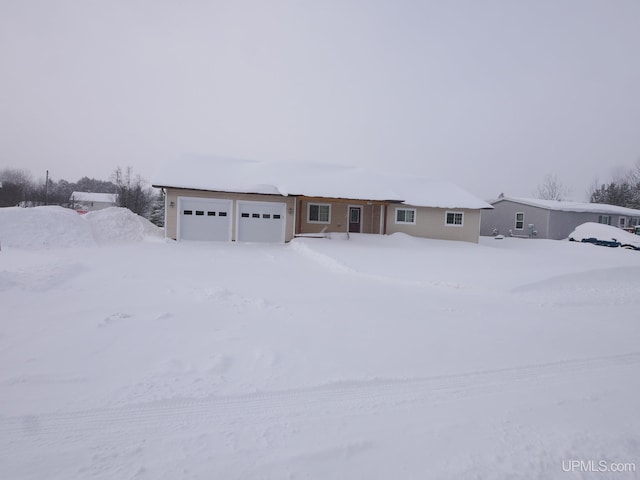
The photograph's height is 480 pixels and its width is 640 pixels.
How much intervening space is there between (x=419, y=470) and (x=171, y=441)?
2001mm

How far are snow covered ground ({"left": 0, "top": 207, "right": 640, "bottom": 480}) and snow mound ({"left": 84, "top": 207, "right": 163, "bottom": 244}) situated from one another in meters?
9.45

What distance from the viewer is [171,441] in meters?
2.79

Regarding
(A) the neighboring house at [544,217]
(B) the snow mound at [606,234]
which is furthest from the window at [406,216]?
(B) the snow mound at [606,234]

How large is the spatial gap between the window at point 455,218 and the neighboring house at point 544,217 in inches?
402

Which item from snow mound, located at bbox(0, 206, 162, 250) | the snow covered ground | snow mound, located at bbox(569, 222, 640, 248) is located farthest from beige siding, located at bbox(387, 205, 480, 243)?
snow mound, located at bbox(0, 206, 162, 250)

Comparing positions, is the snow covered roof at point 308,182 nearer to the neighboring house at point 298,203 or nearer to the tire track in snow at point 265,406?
the neighboring house at point 298,203

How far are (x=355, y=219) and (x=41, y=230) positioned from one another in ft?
53.0

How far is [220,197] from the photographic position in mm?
17812

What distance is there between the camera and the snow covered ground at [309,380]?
8.73 feet

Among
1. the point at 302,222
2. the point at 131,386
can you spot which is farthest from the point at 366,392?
the point at 302,222

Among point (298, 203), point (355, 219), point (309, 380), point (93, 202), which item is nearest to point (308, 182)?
point (298, 203)

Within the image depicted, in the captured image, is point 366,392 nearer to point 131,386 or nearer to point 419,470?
point 419,470

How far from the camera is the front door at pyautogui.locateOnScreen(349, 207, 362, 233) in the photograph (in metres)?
21.0

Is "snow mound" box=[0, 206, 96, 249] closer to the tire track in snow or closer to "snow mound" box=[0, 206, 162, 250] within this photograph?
"snow mound" box=[0, 206, 162, 250]
